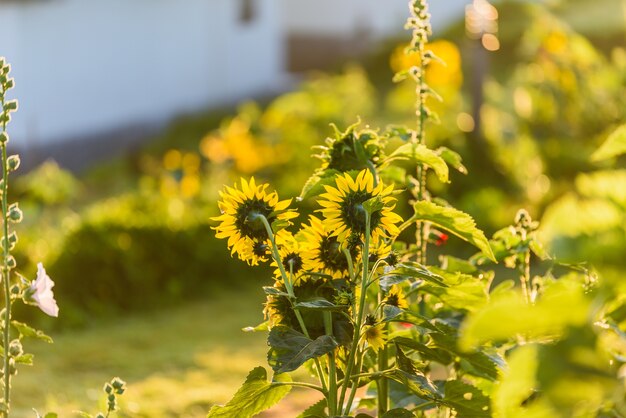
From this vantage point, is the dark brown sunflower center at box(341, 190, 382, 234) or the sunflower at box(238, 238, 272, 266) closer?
the dark brown sunflower center at box(341, 190, 382, 234)

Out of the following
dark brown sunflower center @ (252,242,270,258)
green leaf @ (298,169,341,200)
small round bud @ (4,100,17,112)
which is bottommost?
dark brown sunflower center @ (252,242,270,258)

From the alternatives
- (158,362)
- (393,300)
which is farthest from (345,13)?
(393,300)

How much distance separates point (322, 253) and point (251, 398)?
0.99 feet

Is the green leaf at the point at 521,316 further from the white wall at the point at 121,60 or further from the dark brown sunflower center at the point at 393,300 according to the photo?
the white wall at the point at 121,60

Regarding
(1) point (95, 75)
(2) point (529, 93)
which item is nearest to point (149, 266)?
(2) point (529, 93)

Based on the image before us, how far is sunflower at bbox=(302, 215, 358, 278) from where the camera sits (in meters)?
2.08

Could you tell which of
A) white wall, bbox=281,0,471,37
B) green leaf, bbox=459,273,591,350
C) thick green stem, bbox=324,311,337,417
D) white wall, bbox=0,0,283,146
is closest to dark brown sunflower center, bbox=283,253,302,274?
thick green stem, bbox=324,311,337,417

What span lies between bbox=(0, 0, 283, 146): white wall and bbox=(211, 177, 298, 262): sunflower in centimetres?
1164

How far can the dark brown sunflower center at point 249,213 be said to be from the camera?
205 cm

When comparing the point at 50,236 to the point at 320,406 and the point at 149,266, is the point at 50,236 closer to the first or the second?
the point at 149,266

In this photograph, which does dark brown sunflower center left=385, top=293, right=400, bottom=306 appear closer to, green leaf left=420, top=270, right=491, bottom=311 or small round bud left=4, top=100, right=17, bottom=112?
green leaf left=420, top=270, right=491, bottom=311

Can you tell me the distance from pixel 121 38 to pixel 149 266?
9436 millimetres

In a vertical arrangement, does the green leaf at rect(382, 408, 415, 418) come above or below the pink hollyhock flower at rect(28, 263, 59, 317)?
below

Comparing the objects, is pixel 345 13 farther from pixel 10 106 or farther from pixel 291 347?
pixel 291 347
